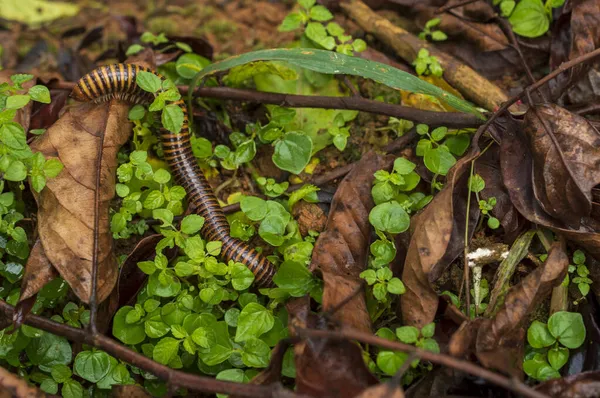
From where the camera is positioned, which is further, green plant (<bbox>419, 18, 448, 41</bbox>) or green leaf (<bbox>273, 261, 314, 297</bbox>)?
green plant (<bbox>419, 18, 448, 41</bbox>)

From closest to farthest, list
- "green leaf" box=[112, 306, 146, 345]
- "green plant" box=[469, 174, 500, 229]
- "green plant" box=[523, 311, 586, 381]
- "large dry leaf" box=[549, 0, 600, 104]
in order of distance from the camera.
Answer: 1. "green plant" box=[523, 311, 586, 381]
2. "green leaf" box=[112, 306, 146, 345]
3. "green plant" box=[469, 174, 500, 229]
4. "large dry leaf" box=[549, 0, 600, 104]

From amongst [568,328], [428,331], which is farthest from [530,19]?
[428,331]

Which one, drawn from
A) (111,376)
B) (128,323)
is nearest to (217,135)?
(128,323)

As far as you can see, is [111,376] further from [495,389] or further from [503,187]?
[503,187]

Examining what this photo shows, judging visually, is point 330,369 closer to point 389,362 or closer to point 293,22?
point 389,362

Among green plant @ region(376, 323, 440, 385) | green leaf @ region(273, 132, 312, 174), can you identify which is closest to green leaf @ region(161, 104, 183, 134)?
green leaf @ region(273, 132, 312, 174)

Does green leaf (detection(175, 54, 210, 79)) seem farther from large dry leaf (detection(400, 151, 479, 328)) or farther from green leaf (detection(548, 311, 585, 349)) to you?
green leaf (detection(548, 311, 585, 349))
